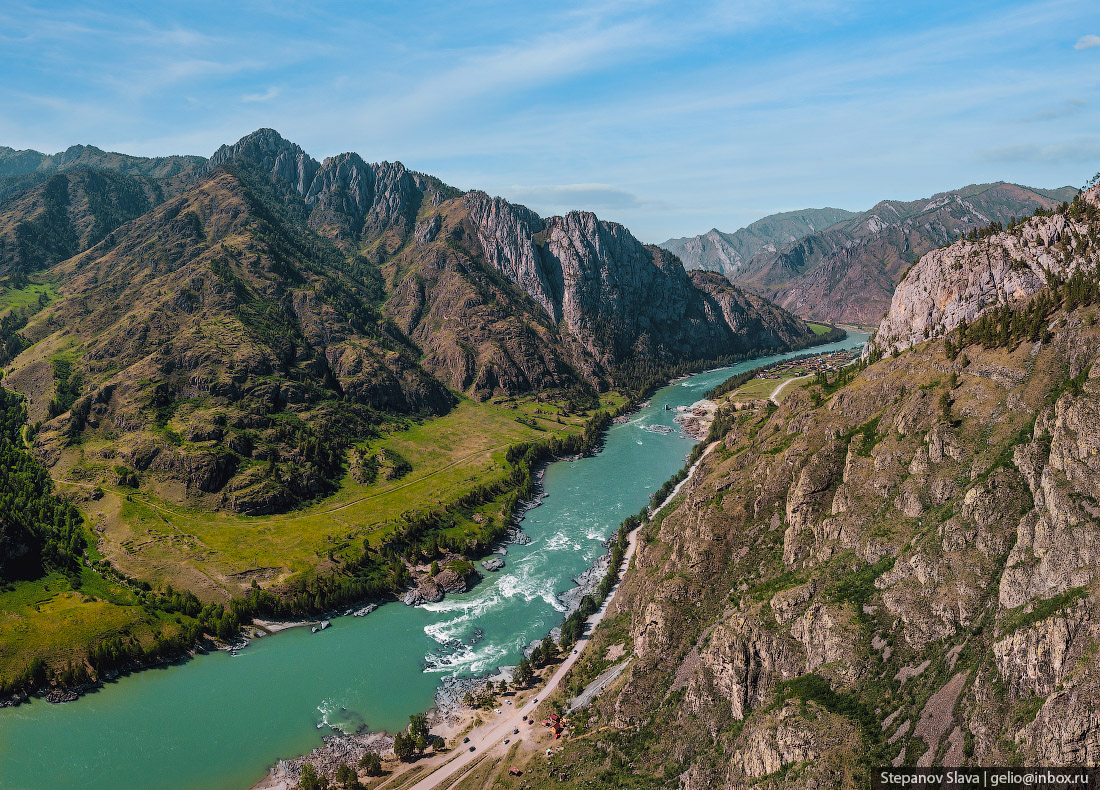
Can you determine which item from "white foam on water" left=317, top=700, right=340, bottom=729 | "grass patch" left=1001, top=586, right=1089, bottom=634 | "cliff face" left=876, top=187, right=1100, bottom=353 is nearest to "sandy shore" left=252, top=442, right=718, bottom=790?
"white foam on water" left=317, top=700, right=340, bottom=729

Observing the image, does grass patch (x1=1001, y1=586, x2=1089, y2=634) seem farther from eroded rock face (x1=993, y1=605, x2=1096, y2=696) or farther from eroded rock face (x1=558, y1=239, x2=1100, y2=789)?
eroded rock face (x1=993, y1=605, x2=1096, y2=696)

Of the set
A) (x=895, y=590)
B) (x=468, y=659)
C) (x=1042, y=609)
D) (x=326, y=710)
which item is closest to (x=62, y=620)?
(x=326, y=710)

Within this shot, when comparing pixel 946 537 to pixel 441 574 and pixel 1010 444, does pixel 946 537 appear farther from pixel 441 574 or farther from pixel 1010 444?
pixel 441 574

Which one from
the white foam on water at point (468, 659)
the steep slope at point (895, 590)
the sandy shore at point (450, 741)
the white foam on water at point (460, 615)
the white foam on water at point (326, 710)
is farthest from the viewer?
the white foam on water at point (460, 615)

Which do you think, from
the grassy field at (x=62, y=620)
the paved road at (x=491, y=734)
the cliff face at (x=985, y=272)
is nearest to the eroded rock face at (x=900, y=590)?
the paved road at (x=491, y=734)

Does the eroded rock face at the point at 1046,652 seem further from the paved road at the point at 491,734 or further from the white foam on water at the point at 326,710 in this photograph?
the white foam on water at the point at 326,710

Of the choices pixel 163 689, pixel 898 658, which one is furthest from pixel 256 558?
pixel 898 658
